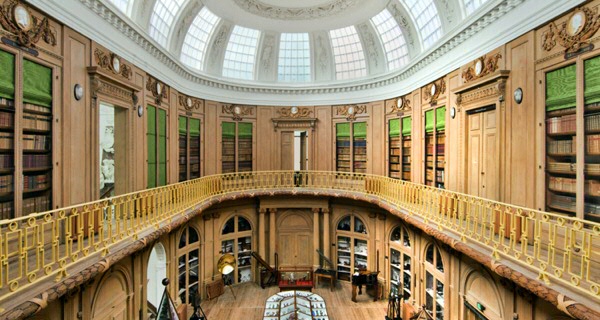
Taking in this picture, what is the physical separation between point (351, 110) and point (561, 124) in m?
8.03

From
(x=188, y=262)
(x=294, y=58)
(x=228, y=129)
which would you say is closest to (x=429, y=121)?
(x=294, y=58)

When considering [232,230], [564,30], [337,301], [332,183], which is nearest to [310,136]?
[332,183]

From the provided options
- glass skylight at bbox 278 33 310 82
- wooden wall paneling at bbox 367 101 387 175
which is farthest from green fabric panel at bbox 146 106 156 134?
wooden wall paneling at bbox 367 101 387 175

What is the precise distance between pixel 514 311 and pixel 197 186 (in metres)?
7.93

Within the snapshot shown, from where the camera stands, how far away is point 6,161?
166 inches

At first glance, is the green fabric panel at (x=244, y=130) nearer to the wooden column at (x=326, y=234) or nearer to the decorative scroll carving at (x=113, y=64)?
the wooden column at (x=326, y=234)

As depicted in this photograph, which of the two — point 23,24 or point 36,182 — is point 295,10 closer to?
point 23,24

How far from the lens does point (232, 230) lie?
38.2 ft

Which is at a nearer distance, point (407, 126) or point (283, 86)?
point (407, 126)

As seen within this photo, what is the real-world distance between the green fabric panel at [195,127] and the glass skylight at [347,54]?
6.25 m

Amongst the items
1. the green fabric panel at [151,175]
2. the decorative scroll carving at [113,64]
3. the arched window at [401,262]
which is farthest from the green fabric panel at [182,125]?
the arched window at [401,262]

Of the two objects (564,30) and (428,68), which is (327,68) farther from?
(564,30)

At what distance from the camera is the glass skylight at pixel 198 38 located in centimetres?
1072

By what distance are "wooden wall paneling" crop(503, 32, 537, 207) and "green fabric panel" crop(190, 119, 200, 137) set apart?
936cm
